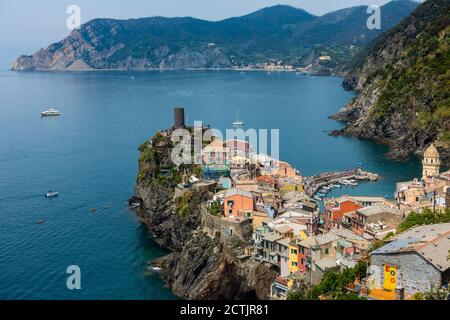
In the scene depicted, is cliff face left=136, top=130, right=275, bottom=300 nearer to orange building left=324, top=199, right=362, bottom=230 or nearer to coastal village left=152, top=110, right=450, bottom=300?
coastal village left=152, top=110, right=450, bottom=300

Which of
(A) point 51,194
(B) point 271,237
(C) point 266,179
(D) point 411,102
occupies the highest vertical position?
(D) point 411,102

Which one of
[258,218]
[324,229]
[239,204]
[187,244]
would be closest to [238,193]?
[239,204]

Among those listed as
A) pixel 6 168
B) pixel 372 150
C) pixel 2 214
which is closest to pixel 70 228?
pixel 2 214

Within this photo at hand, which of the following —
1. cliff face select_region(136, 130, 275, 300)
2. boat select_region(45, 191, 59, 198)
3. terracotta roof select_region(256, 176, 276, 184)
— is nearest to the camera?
cliff face select_region(136, 130, 275, 300)

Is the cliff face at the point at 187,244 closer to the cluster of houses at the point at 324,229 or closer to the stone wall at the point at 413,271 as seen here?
the cluster of houses at the point at 324,229

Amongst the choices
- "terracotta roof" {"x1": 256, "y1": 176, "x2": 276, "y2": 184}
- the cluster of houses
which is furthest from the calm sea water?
"terracotta roof" {"x1": 256, "y1": 176, "x2": 276, "y2": 184}

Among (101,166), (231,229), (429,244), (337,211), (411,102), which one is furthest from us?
(411,102)

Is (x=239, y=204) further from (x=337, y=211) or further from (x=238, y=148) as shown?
(x=238, y=148)
